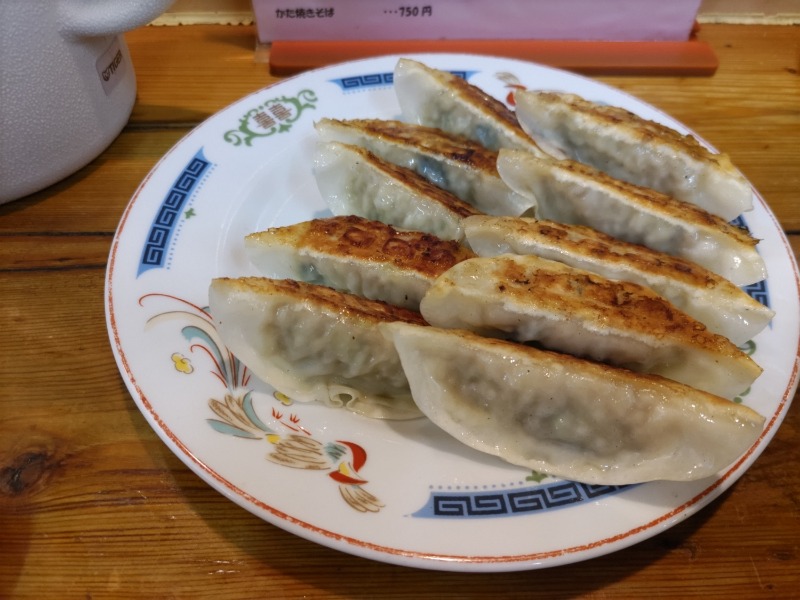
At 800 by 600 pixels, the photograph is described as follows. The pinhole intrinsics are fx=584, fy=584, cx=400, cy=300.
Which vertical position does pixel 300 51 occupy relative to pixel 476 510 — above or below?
above

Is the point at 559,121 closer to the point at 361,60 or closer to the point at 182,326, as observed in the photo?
the point at 361,60

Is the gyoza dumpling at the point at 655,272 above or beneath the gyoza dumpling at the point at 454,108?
beneath

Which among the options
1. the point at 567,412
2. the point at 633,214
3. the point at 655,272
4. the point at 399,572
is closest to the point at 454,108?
the point at 633,214

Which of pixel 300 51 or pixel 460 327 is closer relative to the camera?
pixel 460 327

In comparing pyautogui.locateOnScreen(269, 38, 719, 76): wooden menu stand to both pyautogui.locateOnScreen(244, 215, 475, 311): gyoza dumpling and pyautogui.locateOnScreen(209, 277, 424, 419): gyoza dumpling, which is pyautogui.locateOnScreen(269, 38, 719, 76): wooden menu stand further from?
pyautogui.locateOnScreen(209, 277, 424, 419): gyoza dumpling

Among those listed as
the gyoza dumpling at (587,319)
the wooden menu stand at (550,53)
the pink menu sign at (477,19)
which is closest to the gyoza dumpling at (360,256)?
the gyoza dumpling at (587,319)

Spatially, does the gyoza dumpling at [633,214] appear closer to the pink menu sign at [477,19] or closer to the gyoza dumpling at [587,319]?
the gyoza dumpling at [587,319]

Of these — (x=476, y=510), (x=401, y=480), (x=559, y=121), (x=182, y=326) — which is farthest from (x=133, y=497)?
(x=559, y=121)
